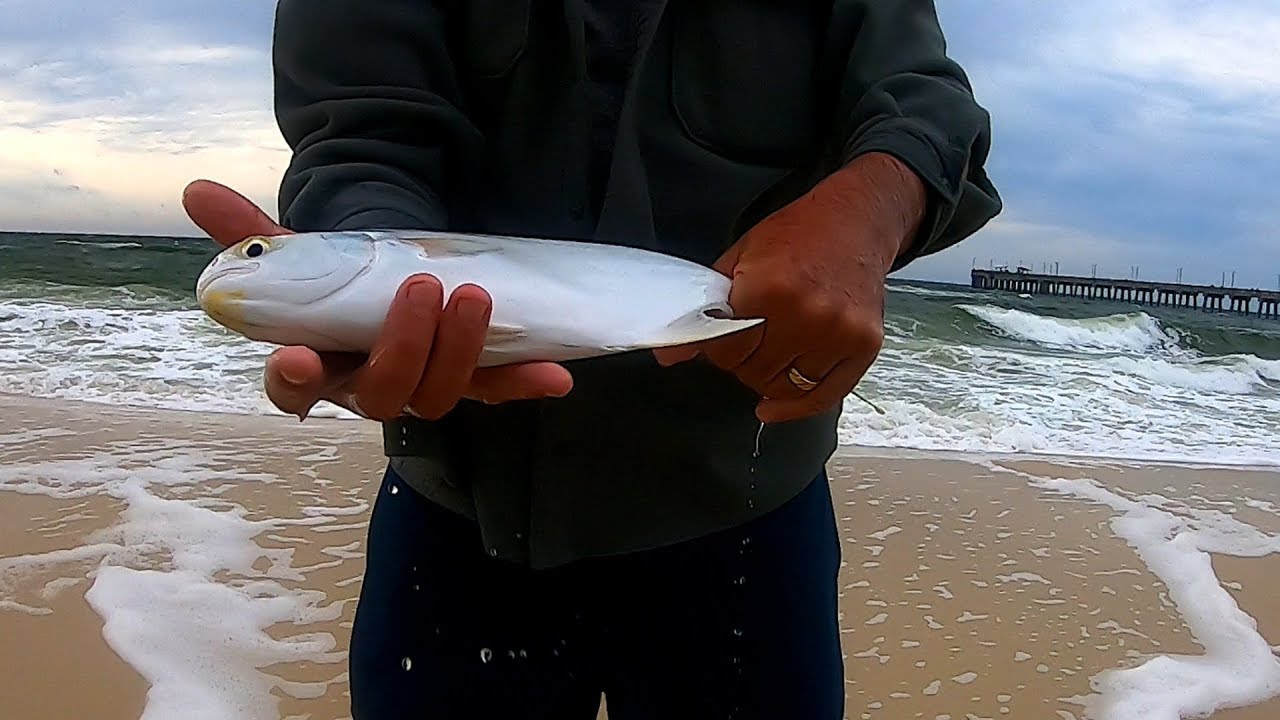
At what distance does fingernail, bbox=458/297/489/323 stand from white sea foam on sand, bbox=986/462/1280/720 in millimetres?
2828

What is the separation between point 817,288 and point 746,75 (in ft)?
1.46

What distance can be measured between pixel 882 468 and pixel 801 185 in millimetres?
5097

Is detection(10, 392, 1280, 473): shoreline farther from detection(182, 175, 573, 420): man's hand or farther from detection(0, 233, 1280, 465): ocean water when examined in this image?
detection(182, 175, 573, 420): man's hand

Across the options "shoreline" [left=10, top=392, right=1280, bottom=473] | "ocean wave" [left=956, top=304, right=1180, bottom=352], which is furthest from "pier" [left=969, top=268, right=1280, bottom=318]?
"shoreline" [left=10, top=392, right=1280, bottom=473]

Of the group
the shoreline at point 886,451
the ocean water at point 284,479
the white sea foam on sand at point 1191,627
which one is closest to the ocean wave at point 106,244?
the ocean water at point 284,479

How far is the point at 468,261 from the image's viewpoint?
3.75ft

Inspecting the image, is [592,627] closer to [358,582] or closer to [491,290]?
[491,290]

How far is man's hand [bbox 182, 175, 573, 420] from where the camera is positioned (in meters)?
0.95

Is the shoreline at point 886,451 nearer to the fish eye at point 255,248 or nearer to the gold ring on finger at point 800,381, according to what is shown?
the gold ring on finger at point 800,381

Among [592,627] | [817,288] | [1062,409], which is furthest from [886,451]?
[817,288]

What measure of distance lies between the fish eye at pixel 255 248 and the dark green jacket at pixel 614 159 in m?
0.27

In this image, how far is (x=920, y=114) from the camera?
125 cm

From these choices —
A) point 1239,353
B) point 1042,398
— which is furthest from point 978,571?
point 1239,353

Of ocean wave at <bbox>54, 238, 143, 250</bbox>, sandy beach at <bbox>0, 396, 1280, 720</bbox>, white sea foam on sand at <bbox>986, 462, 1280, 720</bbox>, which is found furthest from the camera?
ocean wave at <bbox>54, 238, 143, 250</bbox>
